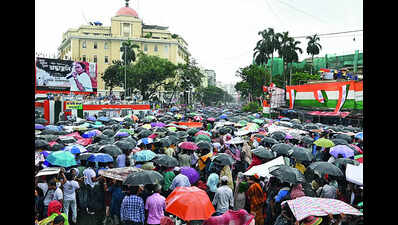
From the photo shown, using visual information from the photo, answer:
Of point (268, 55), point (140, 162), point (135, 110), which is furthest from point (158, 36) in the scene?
point (140, 162)

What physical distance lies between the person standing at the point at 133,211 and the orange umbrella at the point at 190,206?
0.61 metres

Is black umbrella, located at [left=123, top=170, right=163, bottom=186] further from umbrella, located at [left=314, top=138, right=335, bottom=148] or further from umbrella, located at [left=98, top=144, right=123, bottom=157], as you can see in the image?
umbrella, located at [left=314, top=138, right=335, bottom=148]

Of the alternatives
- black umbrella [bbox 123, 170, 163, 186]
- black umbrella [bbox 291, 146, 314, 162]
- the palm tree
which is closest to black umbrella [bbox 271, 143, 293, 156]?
black umbrella [bbox 291, 146, 314, 162]

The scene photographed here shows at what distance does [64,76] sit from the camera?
35344 mm

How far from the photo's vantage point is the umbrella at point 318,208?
4246 mm

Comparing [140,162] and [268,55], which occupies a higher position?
[268,55]

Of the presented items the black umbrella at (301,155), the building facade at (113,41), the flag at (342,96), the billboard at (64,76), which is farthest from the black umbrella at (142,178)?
the building facade at (113,41)

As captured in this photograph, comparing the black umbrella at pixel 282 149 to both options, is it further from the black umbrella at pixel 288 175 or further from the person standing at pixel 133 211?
the person standing at pixel 133 211

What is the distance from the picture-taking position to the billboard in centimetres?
3388

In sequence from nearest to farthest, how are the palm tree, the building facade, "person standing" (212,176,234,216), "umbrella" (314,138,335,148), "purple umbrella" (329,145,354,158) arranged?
"person standing" (212,176,234,216)
"purple umbrella" (329,145,354,158)
"umbrella" (314,138,335,148)
the palm tree
the building facade
